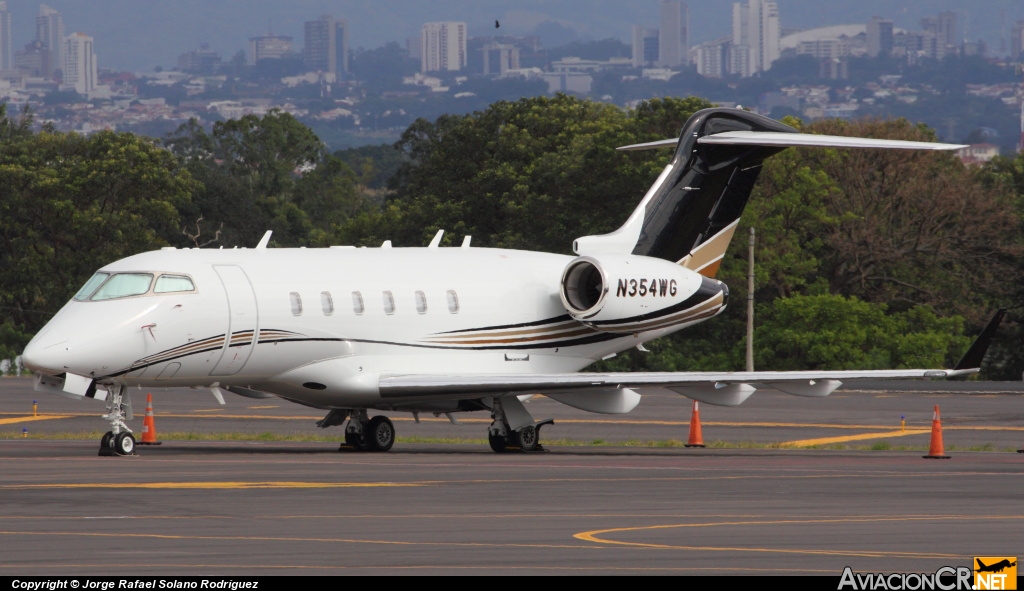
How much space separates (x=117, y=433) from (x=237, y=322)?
7.42 ft

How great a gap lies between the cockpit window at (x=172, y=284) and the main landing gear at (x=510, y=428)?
5.31m

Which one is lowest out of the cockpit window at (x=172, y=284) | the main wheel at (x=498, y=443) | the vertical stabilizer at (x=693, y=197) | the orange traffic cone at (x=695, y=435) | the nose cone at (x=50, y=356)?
the orange traffic cone at (x=695, y=435)

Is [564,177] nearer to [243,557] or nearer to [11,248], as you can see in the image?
[11,248]

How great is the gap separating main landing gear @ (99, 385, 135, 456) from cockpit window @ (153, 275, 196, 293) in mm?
1466

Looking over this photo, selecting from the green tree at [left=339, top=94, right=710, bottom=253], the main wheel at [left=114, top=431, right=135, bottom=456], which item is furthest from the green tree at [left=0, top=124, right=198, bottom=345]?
the main wheel at [left=114, top=431, right=135, bottom=456]

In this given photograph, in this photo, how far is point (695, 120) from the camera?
28.7 meters

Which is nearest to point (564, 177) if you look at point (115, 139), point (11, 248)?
point (115, 139)

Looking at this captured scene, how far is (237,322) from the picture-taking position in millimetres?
23312

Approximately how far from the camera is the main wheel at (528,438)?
25625 millimetres

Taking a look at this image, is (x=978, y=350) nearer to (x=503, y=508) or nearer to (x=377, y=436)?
(x=377, y=436)

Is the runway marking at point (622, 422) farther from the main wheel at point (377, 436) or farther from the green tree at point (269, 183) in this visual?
the green tree at point (269, 183)

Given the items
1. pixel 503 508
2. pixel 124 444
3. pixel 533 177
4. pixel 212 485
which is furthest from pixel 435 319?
pixel 533 177

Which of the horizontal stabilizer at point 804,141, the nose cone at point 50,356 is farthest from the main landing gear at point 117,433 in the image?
the horizontal stabilizer at point 804,141

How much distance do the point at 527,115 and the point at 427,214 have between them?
280 inches
